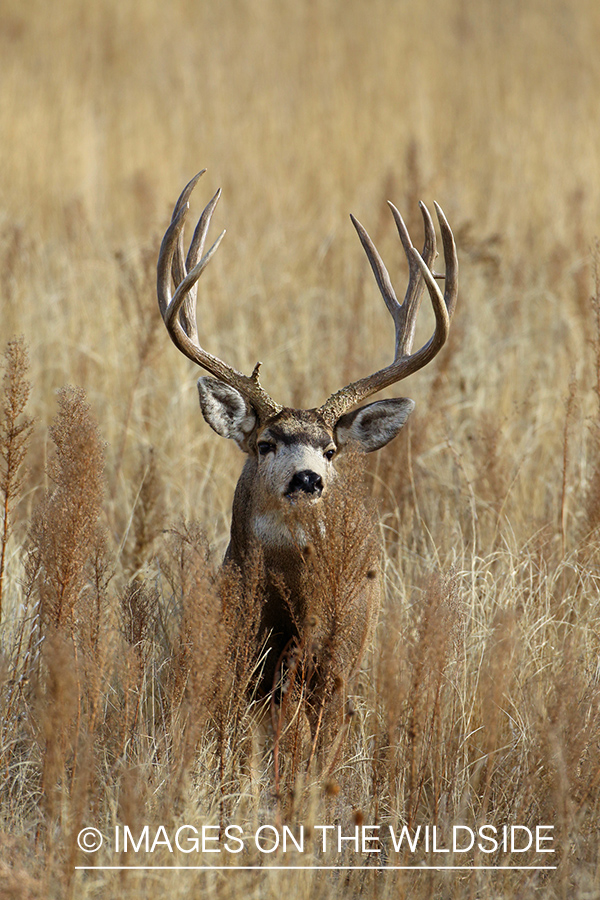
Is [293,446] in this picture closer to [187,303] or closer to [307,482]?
[307,482]

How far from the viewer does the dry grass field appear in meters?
2.88

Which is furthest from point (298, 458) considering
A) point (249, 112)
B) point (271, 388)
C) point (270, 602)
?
point (249, 112)

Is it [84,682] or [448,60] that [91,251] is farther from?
[448,60]

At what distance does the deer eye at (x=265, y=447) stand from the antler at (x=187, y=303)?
144 mm

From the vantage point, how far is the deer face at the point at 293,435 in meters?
3.63

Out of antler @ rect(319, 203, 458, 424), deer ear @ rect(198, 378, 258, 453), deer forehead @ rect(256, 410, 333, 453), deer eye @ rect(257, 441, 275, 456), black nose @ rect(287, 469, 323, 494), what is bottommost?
black nose @ rect(287, 469, 323, 494)

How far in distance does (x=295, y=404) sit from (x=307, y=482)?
2.03 metres

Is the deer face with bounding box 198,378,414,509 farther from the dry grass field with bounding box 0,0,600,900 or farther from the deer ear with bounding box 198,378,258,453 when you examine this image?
the dry grass field with bounding box 0,0,600,900

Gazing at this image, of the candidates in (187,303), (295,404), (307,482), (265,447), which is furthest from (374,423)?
(295,404)

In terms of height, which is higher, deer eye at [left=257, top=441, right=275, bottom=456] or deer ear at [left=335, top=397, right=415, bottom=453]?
deer ear at [left=335, top=397, right=415, bottom=453]

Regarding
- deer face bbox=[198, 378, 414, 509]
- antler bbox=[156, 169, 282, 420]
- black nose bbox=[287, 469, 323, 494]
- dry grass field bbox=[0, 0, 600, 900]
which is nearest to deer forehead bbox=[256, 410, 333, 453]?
deer face bbox=[198, 378, 414, 509]

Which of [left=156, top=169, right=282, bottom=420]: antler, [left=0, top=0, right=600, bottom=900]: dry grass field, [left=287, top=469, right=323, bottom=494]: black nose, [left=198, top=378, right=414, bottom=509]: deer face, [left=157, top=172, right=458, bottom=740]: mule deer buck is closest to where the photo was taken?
[left=0, top=0, right=600, bottom=900]: dry grass field

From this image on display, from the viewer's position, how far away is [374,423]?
4117mm

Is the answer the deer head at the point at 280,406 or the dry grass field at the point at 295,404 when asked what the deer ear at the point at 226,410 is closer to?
the deer head at the point at 280,406
